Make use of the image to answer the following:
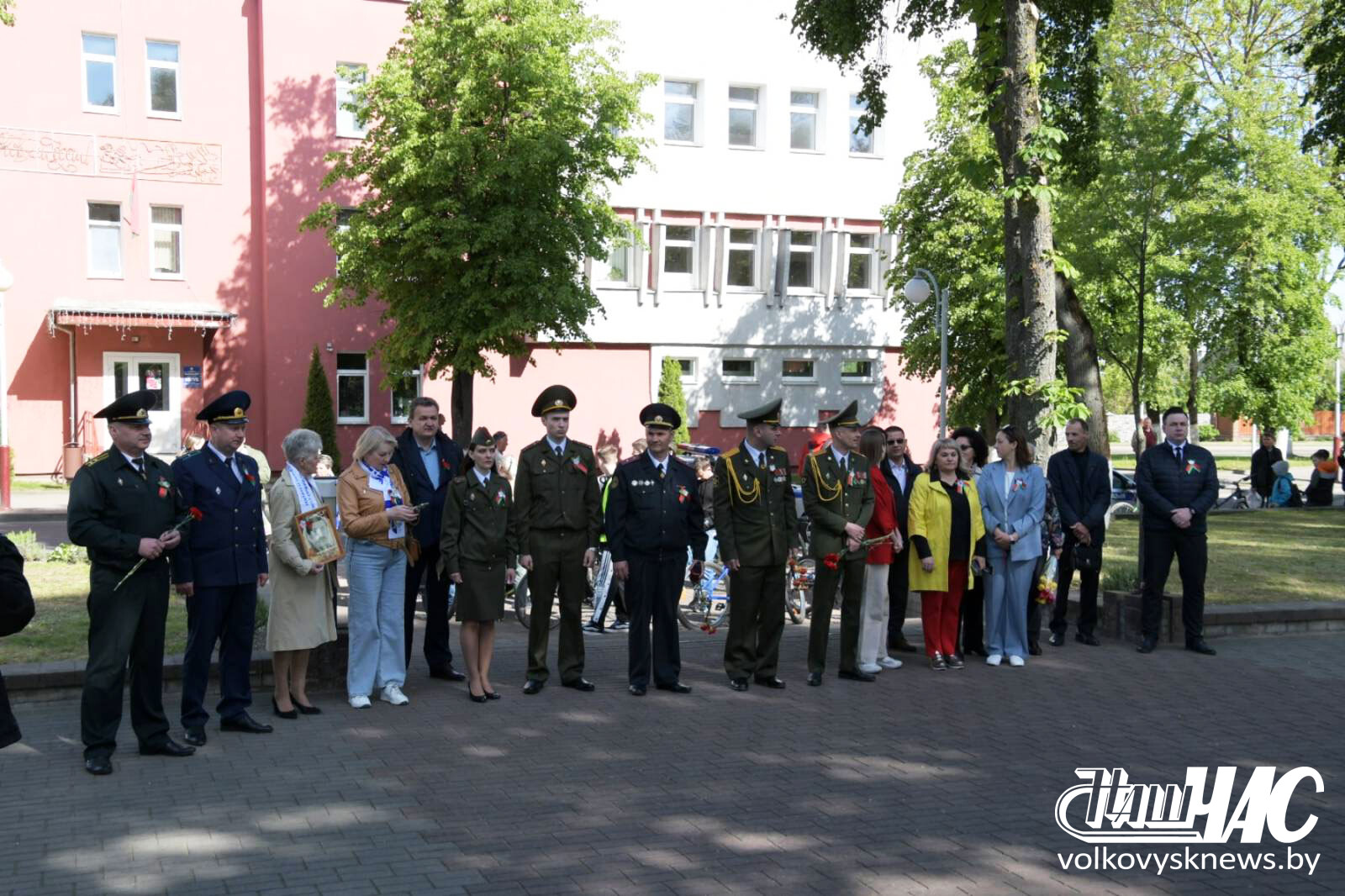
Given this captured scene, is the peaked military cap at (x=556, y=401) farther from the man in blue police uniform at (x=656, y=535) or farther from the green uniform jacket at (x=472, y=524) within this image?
the green uniform jacket at (x=472, y=524)

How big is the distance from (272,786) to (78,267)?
27460 mm

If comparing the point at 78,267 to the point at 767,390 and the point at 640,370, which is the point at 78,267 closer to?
the point at 640,370

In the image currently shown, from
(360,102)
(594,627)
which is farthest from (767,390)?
(594,627)

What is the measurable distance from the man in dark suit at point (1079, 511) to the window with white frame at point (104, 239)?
26.3m

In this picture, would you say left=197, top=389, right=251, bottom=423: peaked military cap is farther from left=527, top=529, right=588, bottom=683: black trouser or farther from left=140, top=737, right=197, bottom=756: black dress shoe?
left=527, top=529, right=588, bottom=683: black trouser

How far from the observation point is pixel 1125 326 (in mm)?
31625

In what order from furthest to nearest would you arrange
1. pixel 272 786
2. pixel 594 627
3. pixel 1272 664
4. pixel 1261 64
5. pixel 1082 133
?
pixel 1261 64 → pixel 1082 133 → pixel 594 627 → pixel 1272 664 → pixel 272 786

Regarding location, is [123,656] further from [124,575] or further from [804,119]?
[804,119]

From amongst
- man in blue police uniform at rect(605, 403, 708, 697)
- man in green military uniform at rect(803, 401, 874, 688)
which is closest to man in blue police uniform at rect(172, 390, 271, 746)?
man in blue police uniform at rect(605, 403, 708, 697)

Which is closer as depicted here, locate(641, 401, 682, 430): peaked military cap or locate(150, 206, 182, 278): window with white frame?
locate(641, 401, 682, 430): peaked military cap

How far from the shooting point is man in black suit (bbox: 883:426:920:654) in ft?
35.8

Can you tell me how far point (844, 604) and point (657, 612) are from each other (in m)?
1.48

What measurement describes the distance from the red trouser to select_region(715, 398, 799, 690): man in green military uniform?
4.49ft

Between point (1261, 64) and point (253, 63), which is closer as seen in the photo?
point (253, 63)
